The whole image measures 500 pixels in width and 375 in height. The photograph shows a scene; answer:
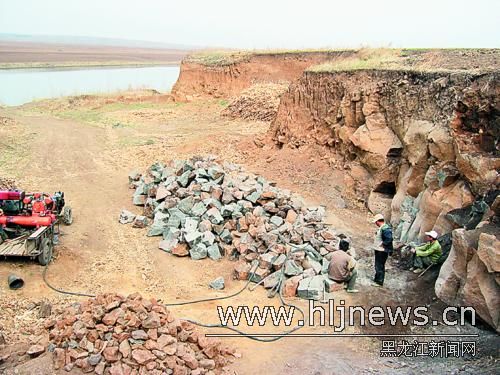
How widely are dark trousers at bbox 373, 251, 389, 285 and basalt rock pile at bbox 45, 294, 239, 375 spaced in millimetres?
3620

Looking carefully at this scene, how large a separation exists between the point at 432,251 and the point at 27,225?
27.5 ft

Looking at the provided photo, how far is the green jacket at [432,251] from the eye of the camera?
9.65 meters

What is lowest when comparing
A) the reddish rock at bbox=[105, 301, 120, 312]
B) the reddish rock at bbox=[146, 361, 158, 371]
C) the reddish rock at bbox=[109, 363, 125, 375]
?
the reddish rock at bbox=[109, 363, 125, 375]

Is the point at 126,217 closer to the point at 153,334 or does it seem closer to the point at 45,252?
the point at 45,252

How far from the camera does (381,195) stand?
14.0m

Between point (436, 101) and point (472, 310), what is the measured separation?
18.5 feet

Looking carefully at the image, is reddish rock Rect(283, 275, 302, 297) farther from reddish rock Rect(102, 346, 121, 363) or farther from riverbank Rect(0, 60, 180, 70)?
riverbank Rect(0, 60, 180, 70)

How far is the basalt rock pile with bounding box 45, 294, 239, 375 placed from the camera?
6859 mm

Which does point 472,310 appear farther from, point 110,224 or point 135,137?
point 135,137

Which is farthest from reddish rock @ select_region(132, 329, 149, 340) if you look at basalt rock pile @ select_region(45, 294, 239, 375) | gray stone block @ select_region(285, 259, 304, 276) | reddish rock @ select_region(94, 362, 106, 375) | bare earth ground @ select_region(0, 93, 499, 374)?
gray stone block @ select_region(285, 259, 304, 276)

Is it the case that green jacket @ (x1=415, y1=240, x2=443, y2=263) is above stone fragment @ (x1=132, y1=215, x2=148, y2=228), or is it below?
above

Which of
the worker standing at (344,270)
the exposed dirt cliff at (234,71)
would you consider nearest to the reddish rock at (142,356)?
the worker standing at (344,270)

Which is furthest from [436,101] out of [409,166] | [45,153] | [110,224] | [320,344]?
[45,153]

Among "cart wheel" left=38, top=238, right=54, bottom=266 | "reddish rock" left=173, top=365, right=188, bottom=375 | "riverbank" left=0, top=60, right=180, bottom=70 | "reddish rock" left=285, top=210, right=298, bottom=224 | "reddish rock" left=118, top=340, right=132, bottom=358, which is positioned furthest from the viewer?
"riverbank" left=0, top=60, right=180, bottom=70
